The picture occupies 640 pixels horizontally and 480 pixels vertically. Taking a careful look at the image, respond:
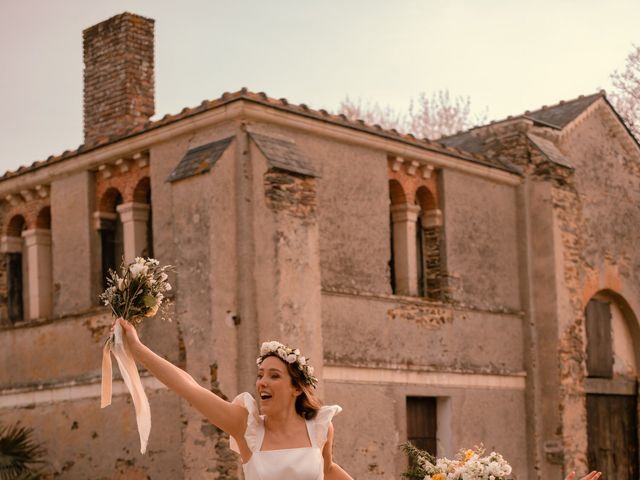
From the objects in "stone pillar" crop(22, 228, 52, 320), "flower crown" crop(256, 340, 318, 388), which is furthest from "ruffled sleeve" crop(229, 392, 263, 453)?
"stone pillar" crop(22, 228, 52, 320)

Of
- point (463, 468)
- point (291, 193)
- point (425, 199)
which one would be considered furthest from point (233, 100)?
point (463, 468)

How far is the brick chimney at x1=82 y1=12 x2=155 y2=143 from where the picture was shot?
18.0 m

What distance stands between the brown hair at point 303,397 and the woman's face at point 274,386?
0.03 metres

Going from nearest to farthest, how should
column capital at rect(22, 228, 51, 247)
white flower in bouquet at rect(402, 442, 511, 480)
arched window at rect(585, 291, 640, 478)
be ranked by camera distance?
1. white flower in bouquet at rect(402, 442, 511, 480)
2. column capital at rect(22, 228, 51, 247)
3. arched window at rect(585, 291, 640, 478)

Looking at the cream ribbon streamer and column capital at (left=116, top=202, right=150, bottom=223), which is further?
column capital at (left=116, top=202, right=150, bottom=223)

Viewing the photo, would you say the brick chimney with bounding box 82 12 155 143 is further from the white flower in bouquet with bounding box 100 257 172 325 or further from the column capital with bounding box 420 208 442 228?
the white flower in bouquet with bounding box 100 257 172 325

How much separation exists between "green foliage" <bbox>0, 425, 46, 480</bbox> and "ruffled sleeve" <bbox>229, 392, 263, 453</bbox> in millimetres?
10097

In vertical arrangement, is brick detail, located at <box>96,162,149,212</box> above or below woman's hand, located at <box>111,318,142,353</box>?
above

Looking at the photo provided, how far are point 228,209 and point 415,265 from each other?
12.4ft

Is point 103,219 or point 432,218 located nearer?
point 103,219

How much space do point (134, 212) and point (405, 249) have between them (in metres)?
3.94

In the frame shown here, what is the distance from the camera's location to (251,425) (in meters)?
5.69

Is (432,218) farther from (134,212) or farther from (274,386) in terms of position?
(274,386)

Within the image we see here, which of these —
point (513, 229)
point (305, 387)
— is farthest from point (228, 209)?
point (305, 387)
